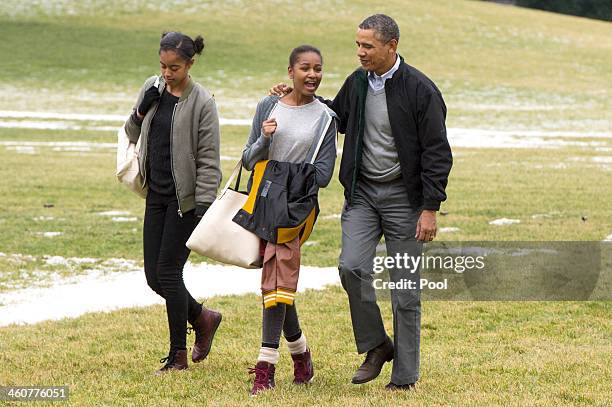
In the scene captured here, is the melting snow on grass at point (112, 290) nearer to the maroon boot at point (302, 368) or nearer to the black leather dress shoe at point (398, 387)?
the maroon boot at point (302, 368)

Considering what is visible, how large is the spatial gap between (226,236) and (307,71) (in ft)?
3.26

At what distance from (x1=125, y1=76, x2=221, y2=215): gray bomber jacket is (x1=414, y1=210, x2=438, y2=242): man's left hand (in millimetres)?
1328

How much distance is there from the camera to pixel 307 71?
6.09 meters

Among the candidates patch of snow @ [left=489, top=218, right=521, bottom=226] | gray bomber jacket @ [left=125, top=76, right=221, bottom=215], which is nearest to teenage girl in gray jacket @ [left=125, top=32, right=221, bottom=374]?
gray bomber jacket @ [left=125, top=76, right=221, bottom=215]

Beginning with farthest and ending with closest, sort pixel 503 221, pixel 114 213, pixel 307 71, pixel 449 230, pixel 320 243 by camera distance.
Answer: pixel 114 213
pixel 503 221
pixel 449 230
pixel 320 243
pixel 307 71

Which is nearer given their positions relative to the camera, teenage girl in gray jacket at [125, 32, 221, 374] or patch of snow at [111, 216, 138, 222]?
teenage girl in gray jacket at [125, 32, 221, 374]

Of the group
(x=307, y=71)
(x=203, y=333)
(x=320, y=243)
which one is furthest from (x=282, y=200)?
(x=320, y=243)

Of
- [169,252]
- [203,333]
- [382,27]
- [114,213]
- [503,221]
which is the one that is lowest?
[114,213]

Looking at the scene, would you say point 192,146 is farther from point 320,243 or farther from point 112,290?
point 320,243

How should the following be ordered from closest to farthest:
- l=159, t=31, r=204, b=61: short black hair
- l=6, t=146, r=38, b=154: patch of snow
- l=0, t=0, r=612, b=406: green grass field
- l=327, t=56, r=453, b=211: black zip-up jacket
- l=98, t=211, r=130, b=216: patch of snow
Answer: l=327, t=56, r=453, b=211: black zip-up jacket → l=0, t=0, r=612, b=406: green grass field → l=159, t=31, r=204, b=61: short black hair → l=98, t=211, r=130, b=216: patch of snow → l=6, t=146, r=38, b=154: patch of snow

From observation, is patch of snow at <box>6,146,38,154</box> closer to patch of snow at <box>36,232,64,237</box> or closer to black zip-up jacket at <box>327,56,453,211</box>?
patch of snow at <box>36,232,64,237</box>

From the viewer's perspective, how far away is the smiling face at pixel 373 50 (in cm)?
598

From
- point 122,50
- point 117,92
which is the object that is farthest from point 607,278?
point 122,50

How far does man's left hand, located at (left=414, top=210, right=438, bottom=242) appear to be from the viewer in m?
5.98
